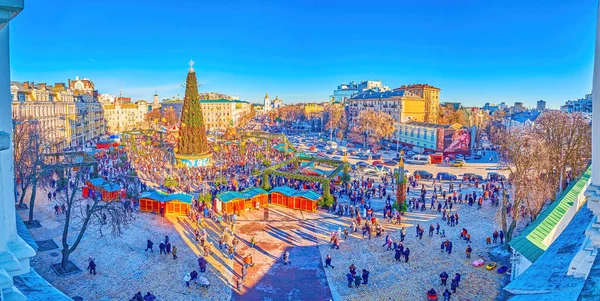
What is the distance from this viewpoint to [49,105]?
5284 centimetres

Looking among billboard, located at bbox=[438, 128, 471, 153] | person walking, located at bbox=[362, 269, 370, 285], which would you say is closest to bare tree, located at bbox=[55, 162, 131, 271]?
person walking, located at bbox=[362, 269, 370, 285]

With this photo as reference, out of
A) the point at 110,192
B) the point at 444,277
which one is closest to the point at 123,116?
the point at 110,192

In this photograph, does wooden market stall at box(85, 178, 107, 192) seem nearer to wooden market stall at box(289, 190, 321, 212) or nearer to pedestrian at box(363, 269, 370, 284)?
wooden market stall at box(289, 190, 321, 212)

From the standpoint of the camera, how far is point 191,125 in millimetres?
41656

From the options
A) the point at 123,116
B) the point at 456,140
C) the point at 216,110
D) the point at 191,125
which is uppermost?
the point at 216,110

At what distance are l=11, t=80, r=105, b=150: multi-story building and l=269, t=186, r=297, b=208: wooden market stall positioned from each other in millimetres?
24800

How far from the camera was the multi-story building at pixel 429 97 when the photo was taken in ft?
266

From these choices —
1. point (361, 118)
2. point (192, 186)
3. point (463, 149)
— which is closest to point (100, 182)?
point (192, 186)

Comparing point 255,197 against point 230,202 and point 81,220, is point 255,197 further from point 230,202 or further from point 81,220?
point 81,220

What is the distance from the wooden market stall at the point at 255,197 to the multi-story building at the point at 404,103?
46376 mm

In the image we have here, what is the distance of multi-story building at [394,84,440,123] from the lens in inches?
3189

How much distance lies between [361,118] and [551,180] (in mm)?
48841

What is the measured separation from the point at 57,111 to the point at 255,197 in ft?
141

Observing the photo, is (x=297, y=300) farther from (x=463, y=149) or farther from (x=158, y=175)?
(x=463, y=149)
